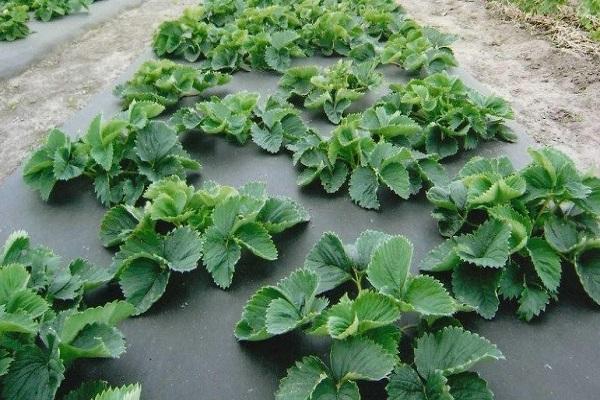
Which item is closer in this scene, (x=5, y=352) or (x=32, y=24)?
(x=5, y=352)

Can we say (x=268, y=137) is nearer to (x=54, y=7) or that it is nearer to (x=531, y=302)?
(x=531, y=302)

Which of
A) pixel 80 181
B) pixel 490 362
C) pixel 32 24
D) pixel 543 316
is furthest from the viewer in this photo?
pixel 32 24

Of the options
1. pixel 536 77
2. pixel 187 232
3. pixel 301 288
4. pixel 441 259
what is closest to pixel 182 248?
pixel 187 232

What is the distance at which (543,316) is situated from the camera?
1.84 meters

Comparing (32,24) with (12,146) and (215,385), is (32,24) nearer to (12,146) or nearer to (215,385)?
(12,146)

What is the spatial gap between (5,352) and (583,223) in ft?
6.83

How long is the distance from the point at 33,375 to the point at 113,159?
122 centimetres

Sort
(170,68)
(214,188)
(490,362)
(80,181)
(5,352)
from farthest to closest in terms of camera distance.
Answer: (170,68), (80,181), (214,188), (490,362), (5,352)

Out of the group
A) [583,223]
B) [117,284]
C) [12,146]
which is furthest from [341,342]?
[12,146]

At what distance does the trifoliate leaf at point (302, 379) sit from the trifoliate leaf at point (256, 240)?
20.3 inches

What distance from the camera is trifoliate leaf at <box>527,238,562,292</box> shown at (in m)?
1.83

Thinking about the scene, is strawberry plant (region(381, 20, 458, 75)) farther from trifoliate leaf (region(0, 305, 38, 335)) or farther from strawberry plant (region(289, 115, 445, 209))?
trifoliate leaf (region(0, 305, 38, 335))

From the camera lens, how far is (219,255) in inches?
79.0

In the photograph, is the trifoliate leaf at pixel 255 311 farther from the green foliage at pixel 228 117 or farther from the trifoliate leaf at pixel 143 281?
the green foliage at pixel 228 117
